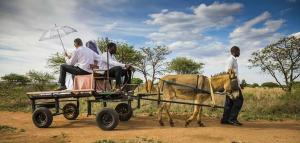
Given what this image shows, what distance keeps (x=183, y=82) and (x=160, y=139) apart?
3.29m

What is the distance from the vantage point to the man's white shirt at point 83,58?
36.5ft

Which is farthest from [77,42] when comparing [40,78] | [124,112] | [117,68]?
[40,78]

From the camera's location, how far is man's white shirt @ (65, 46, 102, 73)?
11133 mm

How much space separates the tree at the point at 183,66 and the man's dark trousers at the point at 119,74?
4803cm

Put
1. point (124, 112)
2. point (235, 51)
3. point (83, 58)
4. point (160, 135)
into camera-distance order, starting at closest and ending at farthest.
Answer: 1. point (160, 135)
2. point (83, 58)
3. point (235, 51)
4. point (124, 112)

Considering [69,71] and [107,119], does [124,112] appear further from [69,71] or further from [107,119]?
[69,71]

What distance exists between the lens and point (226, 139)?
29.0 feet

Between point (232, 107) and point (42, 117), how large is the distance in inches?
251

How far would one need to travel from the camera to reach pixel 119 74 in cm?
1075

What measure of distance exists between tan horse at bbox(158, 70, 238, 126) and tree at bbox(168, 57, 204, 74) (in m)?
47.4

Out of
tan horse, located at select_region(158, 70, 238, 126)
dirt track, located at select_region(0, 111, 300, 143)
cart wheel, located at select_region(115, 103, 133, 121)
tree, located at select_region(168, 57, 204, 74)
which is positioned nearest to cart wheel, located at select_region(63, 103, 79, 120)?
cart wheel, located at select_region(115, 103, 133, 121)

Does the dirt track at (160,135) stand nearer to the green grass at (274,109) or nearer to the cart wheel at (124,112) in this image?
the cart wheel at (124,112)

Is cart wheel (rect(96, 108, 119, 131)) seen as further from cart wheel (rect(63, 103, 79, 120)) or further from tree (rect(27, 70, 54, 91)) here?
tree (rect(27, 70, 54, 91))

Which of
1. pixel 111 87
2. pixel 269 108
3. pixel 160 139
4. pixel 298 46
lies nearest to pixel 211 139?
pixel 160 139
